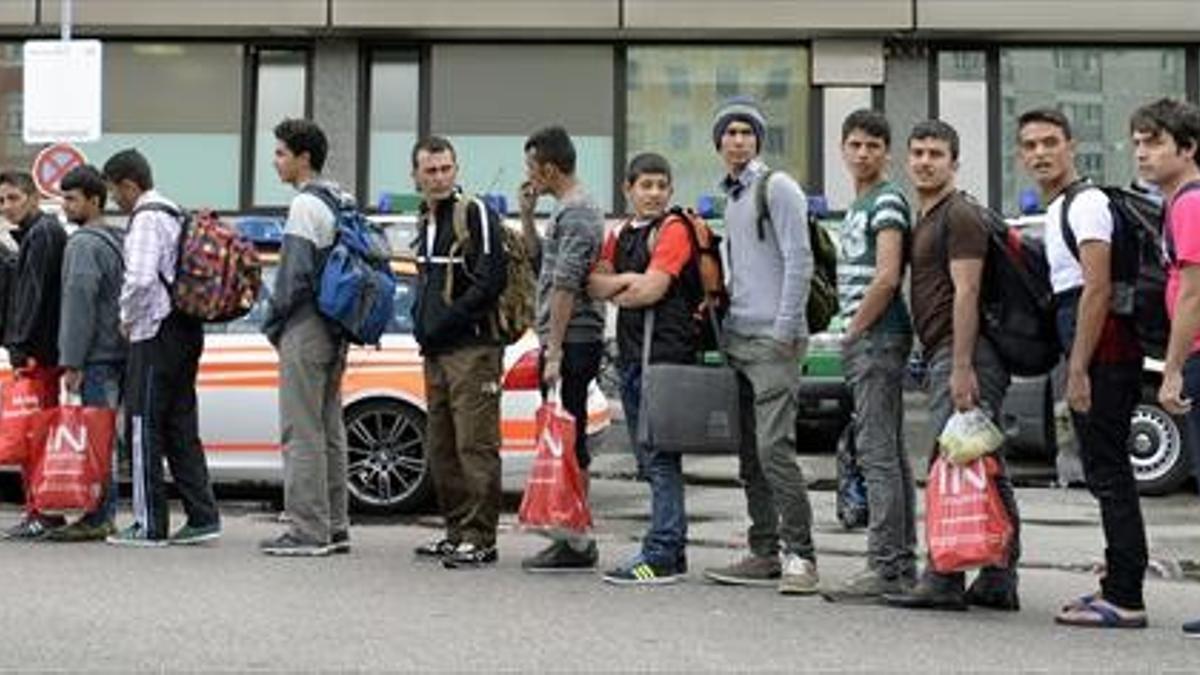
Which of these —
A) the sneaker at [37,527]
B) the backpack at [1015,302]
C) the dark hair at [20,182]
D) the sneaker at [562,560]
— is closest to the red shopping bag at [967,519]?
the backpack at [1015,302]

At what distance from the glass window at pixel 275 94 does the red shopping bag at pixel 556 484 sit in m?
12.1

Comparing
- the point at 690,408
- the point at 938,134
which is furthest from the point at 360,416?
the point at 938,134

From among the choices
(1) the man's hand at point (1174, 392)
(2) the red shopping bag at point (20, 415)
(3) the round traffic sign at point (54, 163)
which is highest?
(3) the round traffic sign at point (54, 163)

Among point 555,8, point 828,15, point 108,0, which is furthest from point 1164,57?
point 108,0

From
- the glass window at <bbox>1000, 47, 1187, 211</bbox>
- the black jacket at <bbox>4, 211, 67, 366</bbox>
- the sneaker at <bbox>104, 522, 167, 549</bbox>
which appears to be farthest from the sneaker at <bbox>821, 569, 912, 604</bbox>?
the glass window at <bbox>1000, 47, 1187, 211</bbox>

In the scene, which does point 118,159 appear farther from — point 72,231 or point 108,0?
point 108,0

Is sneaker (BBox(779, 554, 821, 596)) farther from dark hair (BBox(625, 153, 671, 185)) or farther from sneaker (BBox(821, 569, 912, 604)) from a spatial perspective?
dark hair (BBox(625, 153, 671, 185))

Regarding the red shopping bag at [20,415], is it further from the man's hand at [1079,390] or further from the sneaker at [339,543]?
the man's hand at [1079,390]

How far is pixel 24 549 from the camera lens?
322 inches

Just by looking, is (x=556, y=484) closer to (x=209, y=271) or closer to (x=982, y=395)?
(x=982, y=395)

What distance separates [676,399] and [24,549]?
350cm

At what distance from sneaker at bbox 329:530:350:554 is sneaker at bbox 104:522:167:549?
0.87 metres

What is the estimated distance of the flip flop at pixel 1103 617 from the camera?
6.47 metres

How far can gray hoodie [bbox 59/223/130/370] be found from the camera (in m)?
8.31
